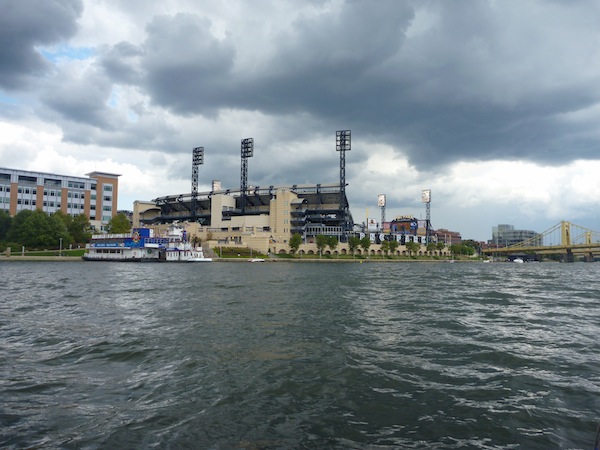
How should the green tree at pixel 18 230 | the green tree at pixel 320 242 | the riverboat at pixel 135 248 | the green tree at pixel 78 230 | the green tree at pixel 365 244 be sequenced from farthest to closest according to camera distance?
the green tree at pixel 365 244 < the green tree at pixel 320 242 < the green tree at pixel 78 230 < the green tree at pixel 18 230 < the riverboat at pixel 135 248

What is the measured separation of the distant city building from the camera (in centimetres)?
15362

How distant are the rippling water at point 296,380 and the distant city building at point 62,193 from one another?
155922 mm

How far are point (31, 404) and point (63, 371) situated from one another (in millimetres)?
3277

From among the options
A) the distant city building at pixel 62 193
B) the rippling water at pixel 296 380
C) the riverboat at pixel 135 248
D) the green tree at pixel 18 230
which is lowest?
the rippling water at pixel 296 380

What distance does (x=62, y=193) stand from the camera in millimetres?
164750

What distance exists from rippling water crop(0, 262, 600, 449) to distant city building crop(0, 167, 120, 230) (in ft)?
512

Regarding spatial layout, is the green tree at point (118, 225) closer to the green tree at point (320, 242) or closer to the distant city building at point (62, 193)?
the distant city building at point (62, 193)

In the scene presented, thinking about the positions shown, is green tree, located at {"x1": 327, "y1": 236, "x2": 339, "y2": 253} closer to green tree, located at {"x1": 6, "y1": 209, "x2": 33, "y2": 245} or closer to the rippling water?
green tree, located at {"x1": 6, "y1": 209, "x2": 33, "y2": 245}

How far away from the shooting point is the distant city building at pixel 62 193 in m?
154

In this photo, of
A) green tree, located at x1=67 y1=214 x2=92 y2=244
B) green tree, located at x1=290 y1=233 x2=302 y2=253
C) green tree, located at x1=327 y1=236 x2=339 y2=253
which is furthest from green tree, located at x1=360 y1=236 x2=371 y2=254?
green tree, located at x1=67 y1=214 x2=92 y2=244

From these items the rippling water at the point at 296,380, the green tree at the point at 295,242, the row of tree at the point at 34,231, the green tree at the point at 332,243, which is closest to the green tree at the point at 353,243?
the green tree at the point at 332,243

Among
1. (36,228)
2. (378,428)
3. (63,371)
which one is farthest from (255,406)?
(36,228)

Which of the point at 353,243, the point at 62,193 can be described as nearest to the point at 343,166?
the point at 353,243

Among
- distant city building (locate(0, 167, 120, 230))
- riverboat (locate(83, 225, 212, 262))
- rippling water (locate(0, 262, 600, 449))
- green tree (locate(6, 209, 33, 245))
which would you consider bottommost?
rippling water (locate(0, 262, 600, 449))
